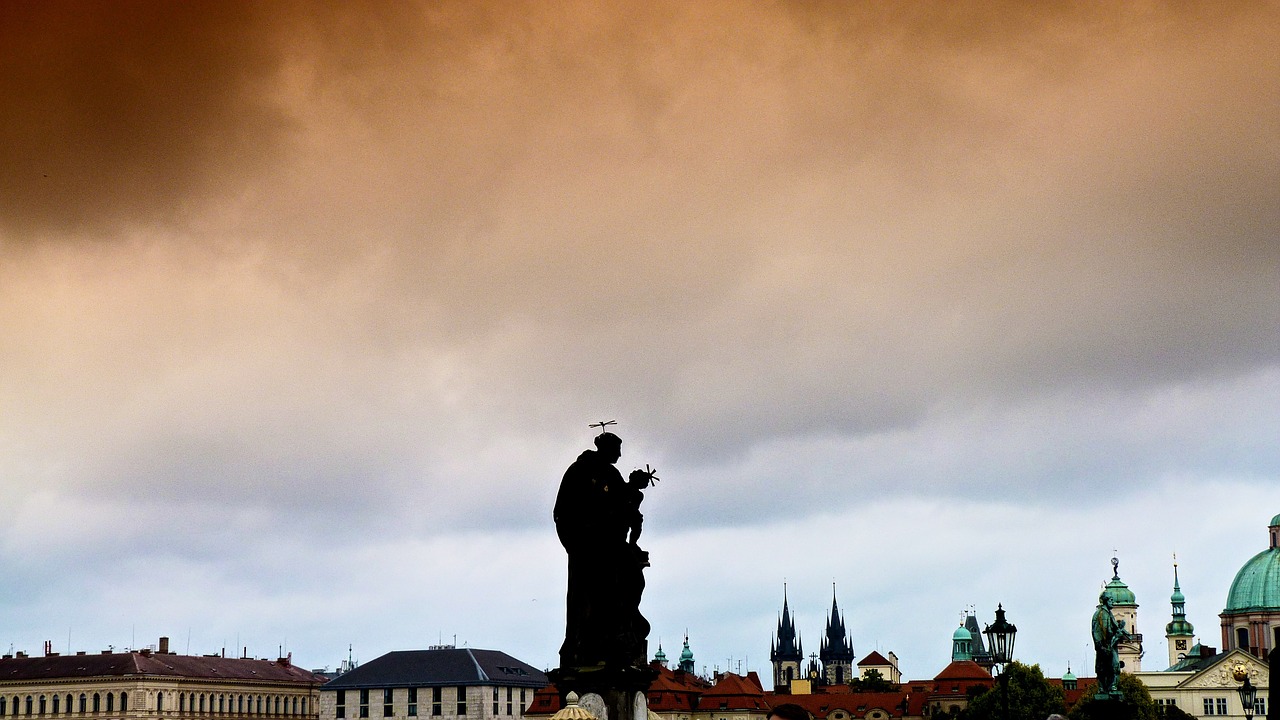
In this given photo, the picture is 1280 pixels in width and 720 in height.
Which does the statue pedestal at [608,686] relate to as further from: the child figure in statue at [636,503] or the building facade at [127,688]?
the building facade at [127,688]

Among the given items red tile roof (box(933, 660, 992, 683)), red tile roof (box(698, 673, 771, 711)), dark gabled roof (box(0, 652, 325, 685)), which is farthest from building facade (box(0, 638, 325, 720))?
red tile roof (box(933, 660, 992, 683))

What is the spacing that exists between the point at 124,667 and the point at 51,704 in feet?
25.9

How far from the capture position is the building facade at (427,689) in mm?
146250

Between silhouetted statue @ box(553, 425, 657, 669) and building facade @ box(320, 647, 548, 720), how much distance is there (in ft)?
421

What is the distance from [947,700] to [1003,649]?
429ft

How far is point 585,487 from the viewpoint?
66.6ft

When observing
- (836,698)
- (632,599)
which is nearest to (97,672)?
(836,698)

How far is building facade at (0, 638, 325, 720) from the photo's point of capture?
14700cm

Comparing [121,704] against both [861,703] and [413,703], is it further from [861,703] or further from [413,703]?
[861,703]

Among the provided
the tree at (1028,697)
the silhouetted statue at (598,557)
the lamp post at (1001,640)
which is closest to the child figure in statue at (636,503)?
the silhouetted statue at (598,557)

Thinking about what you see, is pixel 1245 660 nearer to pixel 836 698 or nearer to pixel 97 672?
pixel 836 698

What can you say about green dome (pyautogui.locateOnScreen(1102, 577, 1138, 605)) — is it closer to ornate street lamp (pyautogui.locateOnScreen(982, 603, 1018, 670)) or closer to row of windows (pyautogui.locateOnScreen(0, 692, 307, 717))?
row of windows (pyautogui.locateOnScreen(0, 692, 307, 717))

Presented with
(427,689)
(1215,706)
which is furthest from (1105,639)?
(1215,706)

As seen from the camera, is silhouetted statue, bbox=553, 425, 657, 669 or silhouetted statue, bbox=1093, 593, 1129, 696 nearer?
silhouetted statue, bbox=553, 425, 657, 669
